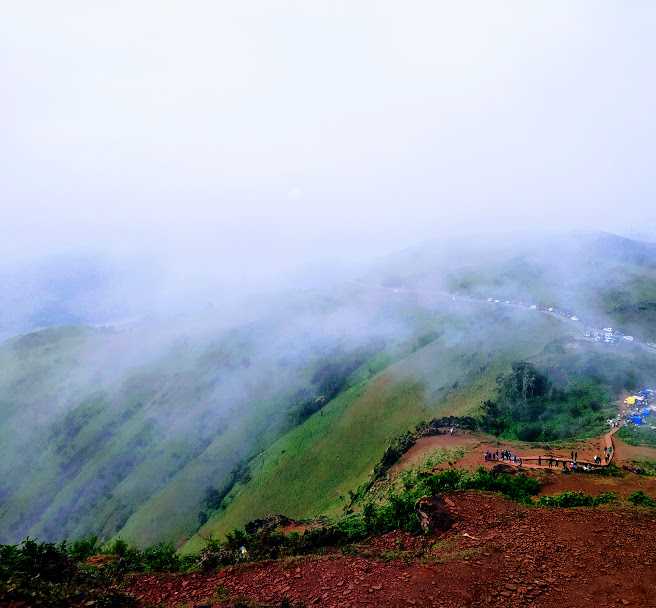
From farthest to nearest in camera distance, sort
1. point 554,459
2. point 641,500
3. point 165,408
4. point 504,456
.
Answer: point 165,408
point 504,456
point 554,459
point 641,500

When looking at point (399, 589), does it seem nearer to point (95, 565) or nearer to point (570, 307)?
point (95, 565)

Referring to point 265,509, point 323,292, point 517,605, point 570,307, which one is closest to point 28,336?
point 323,292

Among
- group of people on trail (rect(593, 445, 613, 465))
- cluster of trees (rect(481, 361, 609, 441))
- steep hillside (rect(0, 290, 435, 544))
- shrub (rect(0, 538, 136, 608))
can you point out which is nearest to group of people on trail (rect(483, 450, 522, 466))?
group of people on trail (rect(593, 445, 613, 465))

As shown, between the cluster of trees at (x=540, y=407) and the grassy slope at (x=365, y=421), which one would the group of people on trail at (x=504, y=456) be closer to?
the cluster of trees at (x=540, y=407)

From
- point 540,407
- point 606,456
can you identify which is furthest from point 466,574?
point 540,407

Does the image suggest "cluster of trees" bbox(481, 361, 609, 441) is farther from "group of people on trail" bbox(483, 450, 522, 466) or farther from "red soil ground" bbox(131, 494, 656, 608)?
"red soil ground" bbox(131, 494, 656, 608)

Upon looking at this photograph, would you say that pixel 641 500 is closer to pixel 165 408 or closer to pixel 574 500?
pixel 574 500
